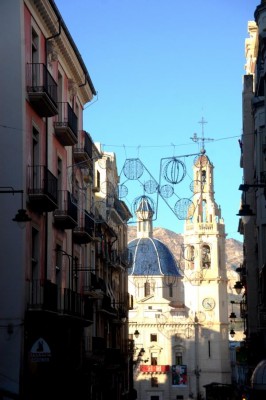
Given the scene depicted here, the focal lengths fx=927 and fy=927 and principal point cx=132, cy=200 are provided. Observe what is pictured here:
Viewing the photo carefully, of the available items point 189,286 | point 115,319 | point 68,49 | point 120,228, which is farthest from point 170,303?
point 68,49

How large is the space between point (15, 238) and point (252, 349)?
16267mm

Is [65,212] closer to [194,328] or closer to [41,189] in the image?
[41,189]

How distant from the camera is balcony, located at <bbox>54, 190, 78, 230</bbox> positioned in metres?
27.9

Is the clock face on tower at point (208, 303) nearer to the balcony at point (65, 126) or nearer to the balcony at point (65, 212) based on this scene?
the balcony at point (65, 126)

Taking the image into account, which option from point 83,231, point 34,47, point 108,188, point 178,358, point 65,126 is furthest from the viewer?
point 178,358

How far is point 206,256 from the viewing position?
12325 centimetres

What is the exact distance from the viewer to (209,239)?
122 m

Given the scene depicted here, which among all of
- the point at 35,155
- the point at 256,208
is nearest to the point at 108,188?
the point at 256,208

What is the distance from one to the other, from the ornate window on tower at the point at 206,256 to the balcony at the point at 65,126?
92.9 m

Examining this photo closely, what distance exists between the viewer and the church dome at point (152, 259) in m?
139

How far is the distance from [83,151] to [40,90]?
818 centimetres

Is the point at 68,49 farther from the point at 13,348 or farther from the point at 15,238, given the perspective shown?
the point at 13,348

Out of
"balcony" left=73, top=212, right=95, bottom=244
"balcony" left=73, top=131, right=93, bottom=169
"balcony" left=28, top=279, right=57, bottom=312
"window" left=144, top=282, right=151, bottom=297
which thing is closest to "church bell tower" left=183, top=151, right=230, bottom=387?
"window" left=144, top=282, right=151, bottom=297

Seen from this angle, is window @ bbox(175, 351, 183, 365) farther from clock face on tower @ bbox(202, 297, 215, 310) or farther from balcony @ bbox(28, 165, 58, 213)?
balcony @ bbox(28, 165, 58, 213)
